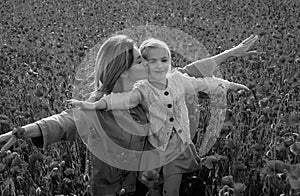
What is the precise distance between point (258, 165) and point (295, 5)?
19.7 ft

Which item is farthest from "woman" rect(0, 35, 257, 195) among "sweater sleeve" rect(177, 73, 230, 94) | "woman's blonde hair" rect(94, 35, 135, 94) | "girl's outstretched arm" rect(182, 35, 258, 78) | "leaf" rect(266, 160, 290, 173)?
"leaf" rect(266, 160, 290, 173)

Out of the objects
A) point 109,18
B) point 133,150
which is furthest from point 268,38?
point 133,150

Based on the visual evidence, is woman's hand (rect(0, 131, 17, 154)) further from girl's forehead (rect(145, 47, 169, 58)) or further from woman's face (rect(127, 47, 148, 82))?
girl's forehead (rect(145, 47, 169, 58))

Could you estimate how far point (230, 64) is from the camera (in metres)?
4.92

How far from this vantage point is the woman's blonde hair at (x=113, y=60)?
2721 mm

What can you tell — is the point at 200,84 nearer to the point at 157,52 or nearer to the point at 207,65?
the point at 207,65

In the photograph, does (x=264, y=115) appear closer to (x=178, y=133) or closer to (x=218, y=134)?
(x=218, y=134)

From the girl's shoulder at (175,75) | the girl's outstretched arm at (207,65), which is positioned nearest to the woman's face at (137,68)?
the girl's shoulder at (175,75)

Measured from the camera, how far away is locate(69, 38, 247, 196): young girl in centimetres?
273

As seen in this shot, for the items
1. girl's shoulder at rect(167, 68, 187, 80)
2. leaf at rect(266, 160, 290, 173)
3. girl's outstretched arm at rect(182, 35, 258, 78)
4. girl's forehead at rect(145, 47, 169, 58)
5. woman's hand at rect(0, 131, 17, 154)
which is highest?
girl's forehead at rect(145, 47, 169, 58)

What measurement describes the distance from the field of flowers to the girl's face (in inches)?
17.2

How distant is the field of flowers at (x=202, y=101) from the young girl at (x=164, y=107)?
0.50 ft

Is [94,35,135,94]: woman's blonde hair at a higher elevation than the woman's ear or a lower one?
higher

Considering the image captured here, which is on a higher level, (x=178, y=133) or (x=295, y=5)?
(x=295, y=5)
